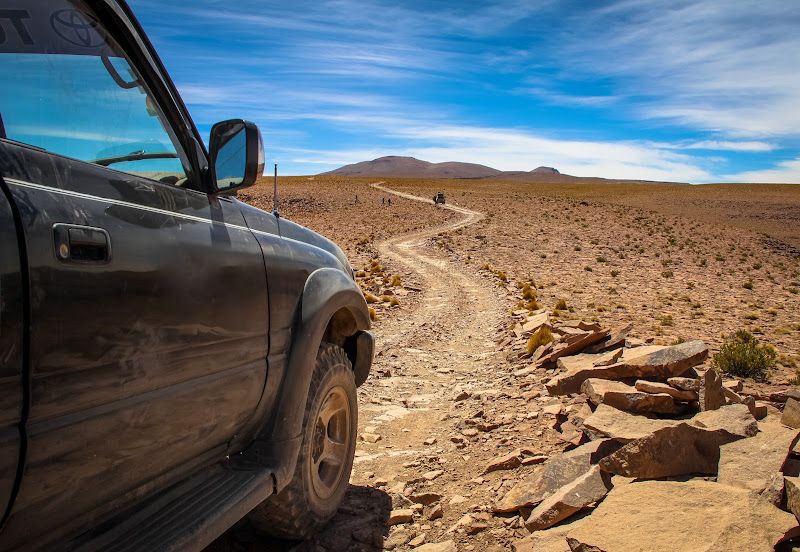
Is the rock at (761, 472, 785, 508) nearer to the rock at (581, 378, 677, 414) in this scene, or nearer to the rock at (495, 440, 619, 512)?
the rock at (495, 440, 619, 512)

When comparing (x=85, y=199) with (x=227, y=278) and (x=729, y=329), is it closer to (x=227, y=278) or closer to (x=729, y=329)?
(x=227, y=278)

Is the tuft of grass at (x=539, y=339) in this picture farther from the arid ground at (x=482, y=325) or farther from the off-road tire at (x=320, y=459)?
the off-road tire at (x=320, y=459)

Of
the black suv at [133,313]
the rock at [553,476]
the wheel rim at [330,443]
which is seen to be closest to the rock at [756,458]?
the rock at [553,476]

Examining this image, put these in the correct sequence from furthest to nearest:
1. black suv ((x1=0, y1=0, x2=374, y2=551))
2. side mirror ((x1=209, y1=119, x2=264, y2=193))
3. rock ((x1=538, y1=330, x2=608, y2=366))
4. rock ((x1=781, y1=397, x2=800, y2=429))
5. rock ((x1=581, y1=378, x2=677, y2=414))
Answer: rock ((x1=538, y1=330, x2=608, y2=366)) → rock ((x1=581, y1=378, x2=677, y2=414)) → rock ((x1=781, y1=397, x2=800, y2=429)) → side mirror ((x1=209, y1=119, x2=264, y2=193)) → black suv ((x1=0, y1=0, x2=374, y2=551))

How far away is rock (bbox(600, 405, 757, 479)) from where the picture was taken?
3395mm

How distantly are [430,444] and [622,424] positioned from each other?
165 cm

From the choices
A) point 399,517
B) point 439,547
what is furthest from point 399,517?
point 439,547

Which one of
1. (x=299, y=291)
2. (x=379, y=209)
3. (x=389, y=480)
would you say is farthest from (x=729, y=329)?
(x=379, y=209)

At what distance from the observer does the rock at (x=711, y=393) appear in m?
4.52

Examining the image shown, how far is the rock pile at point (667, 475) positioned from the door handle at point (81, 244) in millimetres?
2559

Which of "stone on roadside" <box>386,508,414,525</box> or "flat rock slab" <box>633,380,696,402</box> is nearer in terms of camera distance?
"stone on roadside" <box>386,508,414,525</box>

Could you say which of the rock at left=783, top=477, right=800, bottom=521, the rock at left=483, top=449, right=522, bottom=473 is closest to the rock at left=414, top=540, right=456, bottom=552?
the rock at left=483, top=449, right=522, bottom=473

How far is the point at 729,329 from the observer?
1159cm

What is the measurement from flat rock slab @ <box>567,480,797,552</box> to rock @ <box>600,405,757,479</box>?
21 centimetres
